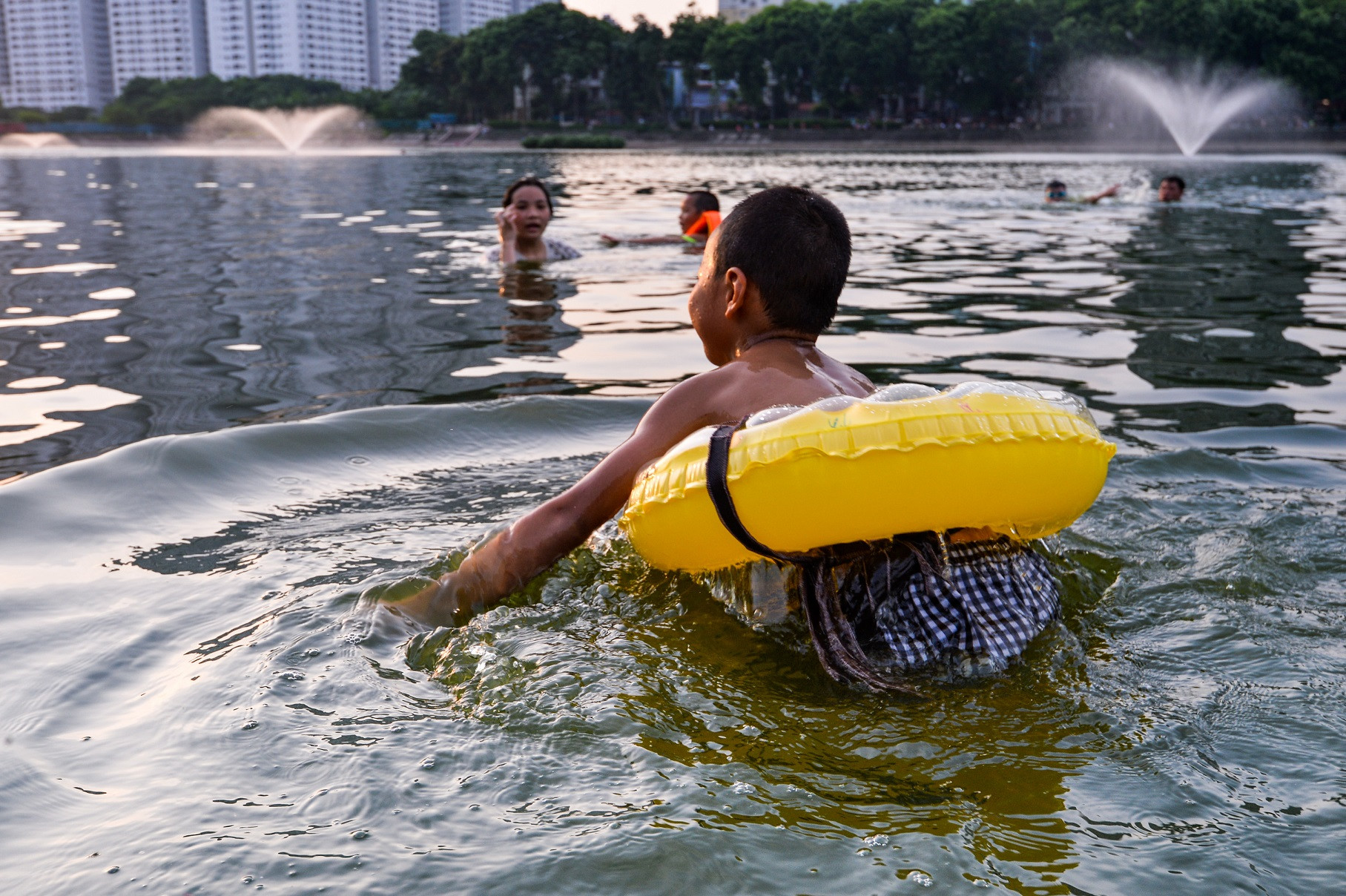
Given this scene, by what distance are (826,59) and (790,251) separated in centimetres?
7770

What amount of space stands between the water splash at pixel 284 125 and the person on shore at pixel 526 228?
2462 inches

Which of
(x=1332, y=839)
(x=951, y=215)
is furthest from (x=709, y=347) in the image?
(x=951, y=215)

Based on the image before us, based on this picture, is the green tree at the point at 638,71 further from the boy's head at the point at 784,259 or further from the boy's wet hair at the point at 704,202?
the boy's head at the point at 784,259

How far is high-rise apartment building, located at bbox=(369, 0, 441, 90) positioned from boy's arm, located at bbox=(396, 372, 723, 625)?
543ft

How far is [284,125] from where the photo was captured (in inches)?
3216

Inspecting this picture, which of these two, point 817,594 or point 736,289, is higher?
point 736,289

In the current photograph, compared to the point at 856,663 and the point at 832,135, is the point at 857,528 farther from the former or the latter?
the point at 832,135

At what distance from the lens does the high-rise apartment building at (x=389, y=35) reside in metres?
160

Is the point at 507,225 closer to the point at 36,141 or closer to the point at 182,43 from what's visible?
the point at 36,141

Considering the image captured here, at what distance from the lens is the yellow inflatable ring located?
2562mm

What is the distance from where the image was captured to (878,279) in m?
10.7

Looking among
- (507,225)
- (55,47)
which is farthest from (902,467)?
(55,47)

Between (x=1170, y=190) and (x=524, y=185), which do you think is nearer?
(x=524, y=185)

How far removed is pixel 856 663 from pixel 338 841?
1181 millimetres
